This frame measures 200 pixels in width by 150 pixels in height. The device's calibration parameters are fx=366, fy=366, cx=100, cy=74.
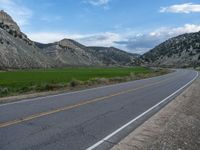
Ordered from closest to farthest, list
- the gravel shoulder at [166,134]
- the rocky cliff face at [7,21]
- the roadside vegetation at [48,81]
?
the gravel shoulder at [166,134]
the roadside vegetation at [48,81]
the rocky cliff face at [7,21]

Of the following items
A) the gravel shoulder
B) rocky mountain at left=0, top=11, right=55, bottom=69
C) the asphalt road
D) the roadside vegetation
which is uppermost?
rocky mountain at left=0, top=11, right=55, bottom=69

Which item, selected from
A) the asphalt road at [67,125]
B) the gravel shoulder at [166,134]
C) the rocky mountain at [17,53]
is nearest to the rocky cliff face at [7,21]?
the rocky mountain at [17,53]

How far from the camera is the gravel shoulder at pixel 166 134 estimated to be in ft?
30.8

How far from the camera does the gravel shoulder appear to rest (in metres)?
9.38

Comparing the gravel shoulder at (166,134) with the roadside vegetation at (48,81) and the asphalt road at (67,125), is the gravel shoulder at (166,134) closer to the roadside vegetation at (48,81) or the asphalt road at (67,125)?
the asphalt road at (67,125)

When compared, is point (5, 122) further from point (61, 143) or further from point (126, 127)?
point (126, 127)

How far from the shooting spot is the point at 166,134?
36.1ft

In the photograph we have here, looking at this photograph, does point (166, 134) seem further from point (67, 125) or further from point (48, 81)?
point (48, 81)

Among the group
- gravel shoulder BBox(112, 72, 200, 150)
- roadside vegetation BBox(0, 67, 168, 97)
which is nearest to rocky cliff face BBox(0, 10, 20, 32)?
roadside vegetation BBox(0, 67, 168, 97)

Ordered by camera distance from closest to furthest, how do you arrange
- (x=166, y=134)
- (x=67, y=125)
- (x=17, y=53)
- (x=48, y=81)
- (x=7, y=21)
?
1. (x=166, y=134)
2. (x=67, y=125)
3. (x=48, y=81)
4. (x=17, y=53)
5. (x=7, y=21)

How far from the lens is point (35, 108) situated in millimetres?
15117

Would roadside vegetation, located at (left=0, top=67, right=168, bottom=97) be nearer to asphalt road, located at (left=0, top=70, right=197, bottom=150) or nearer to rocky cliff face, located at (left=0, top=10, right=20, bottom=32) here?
asphalt road, located at (left=0, top=70, right=197, bottom=150)

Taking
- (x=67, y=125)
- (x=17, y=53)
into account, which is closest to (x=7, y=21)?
(x=17, y=53)

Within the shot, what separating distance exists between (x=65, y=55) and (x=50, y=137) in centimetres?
19112
